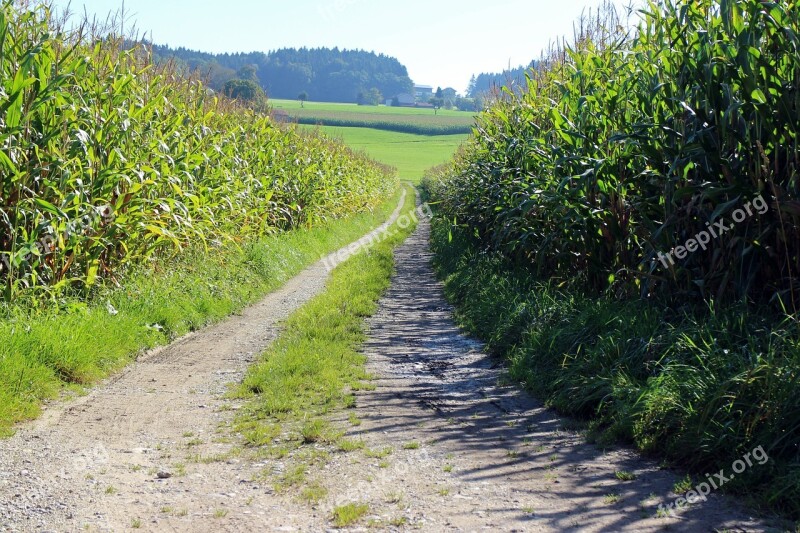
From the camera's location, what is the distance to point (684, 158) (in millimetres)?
6207

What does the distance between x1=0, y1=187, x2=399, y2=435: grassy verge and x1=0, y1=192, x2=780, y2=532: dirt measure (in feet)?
0.88

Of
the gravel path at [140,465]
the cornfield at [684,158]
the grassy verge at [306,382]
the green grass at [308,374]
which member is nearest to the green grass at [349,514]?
the gravel path at [140,465]

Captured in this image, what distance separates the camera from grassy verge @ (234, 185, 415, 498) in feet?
A: 17.8

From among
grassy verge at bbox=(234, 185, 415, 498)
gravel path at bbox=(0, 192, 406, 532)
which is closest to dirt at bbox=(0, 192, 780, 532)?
gravel path at bbox=(0, 192, 406, 532)

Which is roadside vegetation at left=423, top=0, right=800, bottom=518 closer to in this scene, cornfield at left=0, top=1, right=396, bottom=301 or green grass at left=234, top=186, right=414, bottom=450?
green grass at left=234, top=186, right=414, bottom=450

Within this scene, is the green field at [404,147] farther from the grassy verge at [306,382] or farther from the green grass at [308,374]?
the grassy verge at [306,382]

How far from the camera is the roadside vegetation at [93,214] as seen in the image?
686 centimetres

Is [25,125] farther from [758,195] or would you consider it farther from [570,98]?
[758,195]

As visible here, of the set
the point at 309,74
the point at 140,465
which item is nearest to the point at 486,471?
the point at 140,465

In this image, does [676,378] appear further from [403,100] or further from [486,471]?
[403,100]

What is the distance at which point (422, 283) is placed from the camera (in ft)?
48.8

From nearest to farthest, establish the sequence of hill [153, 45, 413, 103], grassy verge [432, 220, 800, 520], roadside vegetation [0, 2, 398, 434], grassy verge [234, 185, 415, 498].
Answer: grassy verge [432, 220, 800, 520] → grassy verge [234, 185, 415, 498] → roadside vegetation [0, 2, 398, 434] → hill [153, 45, 413, 103]

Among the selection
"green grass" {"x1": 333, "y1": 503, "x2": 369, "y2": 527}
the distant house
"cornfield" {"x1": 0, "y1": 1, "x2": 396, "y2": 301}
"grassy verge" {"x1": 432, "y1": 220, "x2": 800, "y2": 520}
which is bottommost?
"green grass" {"x1": 333, "y1": 503, "x2": 369, "y2": 527}

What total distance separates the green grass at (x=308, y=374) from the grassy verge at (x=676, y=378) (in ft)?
5.81
